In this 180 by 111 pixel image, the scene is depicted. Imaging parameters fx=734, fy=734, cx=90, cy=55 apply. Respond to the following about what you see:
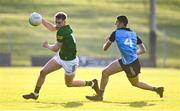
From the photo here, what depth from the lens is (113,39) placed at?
16.5 metres

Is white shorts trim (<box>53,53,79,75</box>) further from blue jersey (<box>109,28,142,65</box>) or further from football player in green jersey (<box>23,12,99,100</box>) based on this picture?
blue jersey (<box>109,28,142,65</box>)

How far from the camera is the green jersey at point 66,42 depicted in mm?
16406

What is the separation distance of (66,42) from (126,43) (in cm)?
136

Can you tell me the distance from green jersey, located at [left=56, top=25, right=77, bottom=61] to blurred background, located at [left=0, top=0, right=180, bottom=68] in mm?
33362

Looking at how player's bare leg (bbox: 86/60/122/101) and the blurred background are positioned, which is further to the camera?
the blurred background

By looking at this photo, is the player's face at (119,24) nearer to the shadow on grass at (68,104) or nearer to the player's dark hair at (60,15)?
the player's dark hair at (60,15)

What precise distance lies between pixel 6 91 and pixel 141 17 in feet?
150

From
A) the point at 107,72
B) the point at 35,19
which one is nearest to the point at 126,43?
the point at 107,72

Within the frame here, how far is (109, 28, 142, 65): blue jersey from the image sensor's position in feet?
54.3

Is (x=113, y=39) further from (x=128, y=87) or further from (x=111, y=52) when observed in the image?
(x=111, y=52)

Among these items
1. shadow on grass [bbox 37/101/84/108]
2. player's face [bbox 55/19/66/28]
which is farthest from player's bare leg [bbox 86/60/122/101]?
player's face [bbox 55/19/66/28]

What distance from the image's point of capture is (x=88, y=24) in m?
62.2

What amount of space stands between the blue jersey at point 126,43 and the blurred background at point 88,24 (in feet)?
109

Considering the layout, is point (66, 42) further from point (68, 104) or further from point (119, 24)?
point (68, 104)
